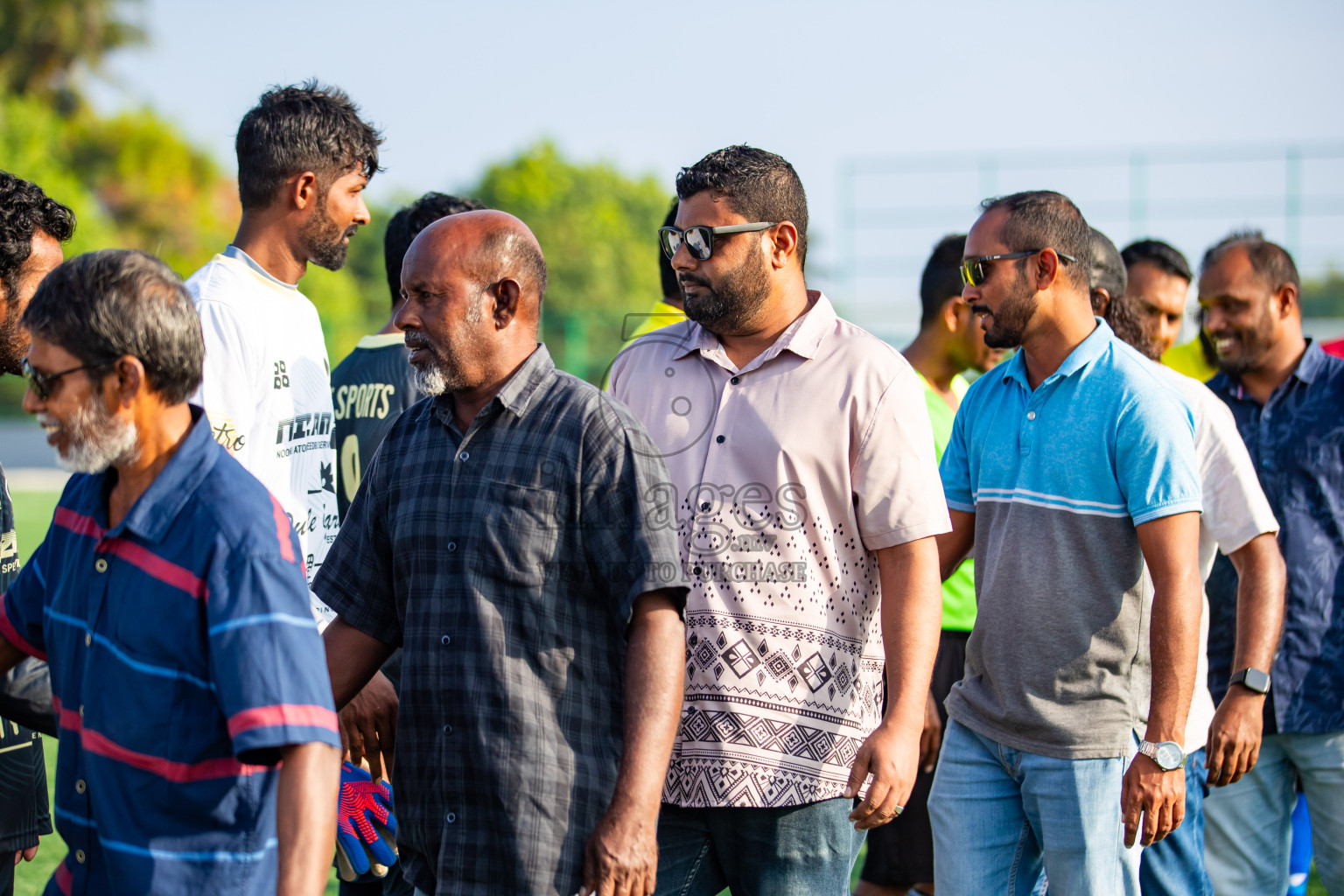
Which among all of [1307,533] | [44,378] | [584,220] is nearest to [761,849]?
[44,378]

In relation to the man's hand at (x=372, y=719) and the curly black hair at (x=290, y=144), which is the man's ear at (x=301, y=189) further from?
the man's hand at (x=372, y=719)

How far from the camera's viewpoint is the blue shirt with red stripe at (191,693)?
2.02 meters

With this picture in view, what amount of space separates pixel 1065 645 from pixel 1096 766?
1.03 feet

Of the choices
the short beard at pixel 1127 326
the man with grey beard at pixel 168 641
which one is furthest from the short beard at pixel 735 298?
the short beard at pixel 1127 326

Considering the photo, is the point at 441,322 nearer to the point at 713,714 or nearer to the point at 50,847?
the point at 713,714

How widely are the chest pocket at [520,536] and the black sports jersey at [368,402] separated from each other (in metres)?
1.77

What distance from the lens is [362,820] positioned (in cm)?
336

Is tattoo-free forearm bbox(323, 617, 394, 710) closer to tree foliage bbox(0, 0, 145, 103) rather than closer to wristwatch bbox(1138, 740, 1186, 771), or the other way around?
wristwatch bbox(1138, 740, 1186, 771)

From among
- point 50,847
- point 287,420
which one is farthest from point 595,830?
point 50,847

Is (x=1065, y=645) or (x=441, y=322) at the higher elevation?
(x=441, y=322)

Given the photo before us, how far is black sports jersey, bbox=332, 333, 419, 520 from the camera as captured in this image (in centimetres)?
426

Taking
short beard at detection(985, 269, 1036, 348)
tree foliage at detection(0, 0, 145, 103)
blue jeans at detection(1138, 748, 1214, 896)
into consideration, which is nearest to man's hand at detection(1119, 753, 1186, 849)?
blue jeans at detection(1138, 748, 1214, 896)

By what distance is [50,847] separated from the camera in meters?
5.64

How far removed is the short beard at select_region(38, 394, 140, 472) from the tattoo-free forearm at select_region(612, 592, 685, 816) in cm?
99
